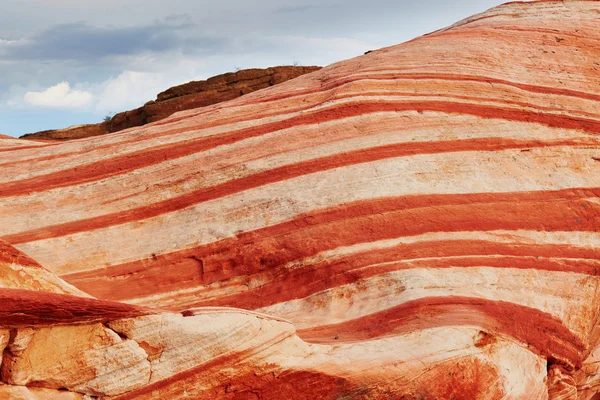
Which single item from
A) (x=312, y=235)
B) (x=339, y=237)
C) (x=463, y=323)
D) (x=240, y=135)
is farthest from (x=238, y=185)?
(x=463, y=323)

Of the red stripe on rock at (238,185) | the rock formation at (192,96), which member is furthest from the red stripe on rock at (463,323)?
the rock formation at (192,96)

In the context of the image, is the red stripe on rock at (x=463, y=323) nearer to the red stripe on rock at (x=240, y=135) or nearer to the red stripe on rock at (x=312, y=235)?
the red stripe on rock at (x=312, y=235)

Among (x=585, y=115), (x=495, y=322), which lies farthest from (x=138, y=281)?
(x=585, y=115)

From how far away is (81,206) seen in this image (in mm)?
11922

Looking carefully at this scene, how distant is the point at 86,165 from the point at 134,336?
229 inches

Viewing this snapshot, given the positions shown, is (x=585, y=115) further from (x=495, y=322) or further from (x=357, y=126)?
(x=495, y=322)

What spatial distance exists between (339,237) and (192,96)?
50.9ft

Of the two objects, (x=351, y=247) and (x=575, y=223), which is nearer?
(x=351, y=247)

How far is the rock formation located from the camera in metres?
24.8

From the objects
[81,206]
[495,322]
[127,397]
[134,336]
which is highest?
[81,206]

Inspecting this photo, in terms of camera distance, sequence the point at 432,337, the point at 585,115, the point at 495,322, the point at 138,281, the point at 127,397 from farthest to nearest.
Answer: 1. the point at 585,115
2. the point at 138,281
3. the point at 495,322
4. the point at 432,337
5. the point at 127,397

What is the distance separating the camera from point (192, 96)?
997 inches

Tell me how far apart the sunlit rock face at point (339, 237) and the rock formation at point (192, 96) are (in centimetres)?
1005

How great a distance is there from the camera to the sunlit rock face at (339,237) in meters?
7.89
